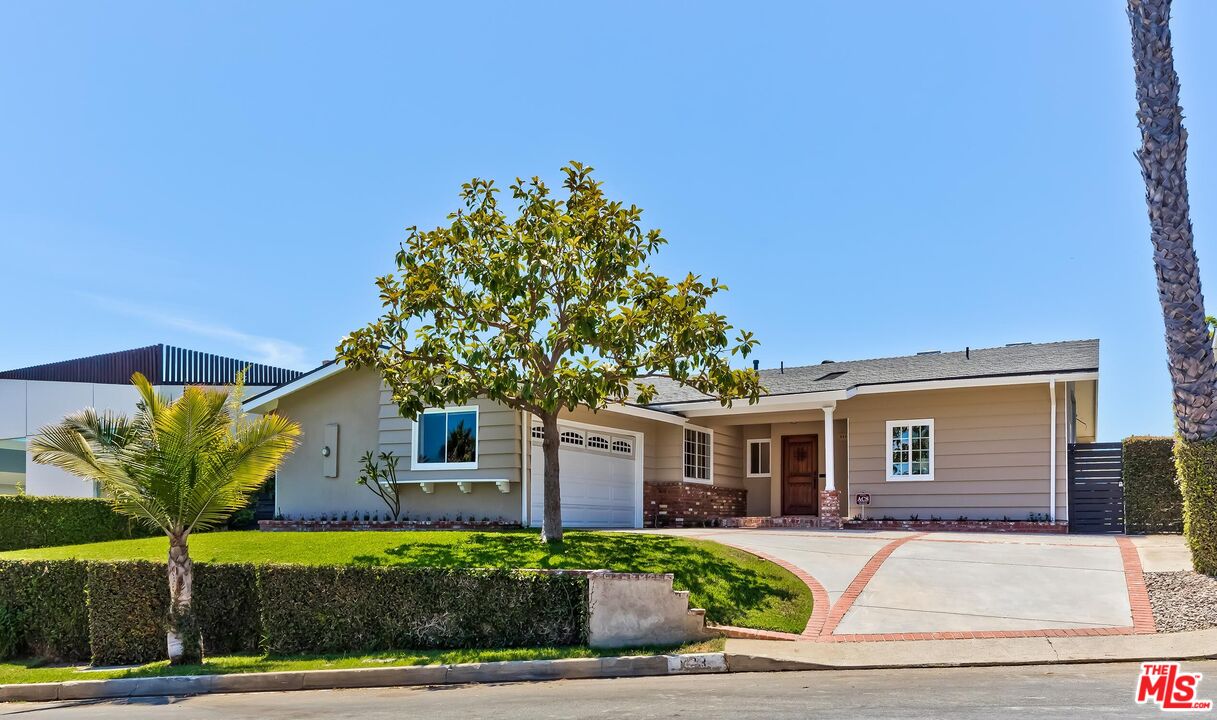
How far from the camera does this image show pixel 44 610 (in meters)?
13.2

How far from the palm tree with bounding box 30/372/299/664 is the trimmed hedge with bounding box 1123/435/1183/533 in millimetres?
14731

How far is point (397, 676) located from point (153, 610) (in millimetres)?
3951

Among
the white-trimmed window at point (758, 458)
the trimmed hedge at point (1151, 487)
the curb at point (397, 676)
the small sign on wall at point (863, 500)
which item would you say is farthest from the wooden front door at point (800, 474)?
the curb at point (397, 676)

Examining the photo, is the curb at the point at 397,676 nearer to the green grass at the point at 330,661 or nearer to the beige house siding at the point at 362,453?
the green grass at the point at 330,661

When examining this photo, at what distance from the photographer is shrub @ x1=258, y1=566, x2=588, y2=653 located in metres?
11.1

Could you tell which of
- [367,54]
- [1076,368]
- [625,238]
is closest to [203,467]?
[625,238]

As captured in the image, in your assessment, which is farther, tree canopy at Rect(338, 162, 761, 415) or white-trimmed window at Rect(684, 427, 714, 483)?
white-trimmed window at Rect(684, 427, 714, 483)

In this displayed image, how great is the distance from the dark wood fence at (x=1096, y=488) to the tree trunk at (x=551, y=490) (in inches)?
421

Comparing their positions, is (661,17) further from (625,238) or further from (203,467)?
(203,467)

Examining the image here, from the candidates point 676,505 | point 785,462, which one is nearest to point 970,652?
point 676,505

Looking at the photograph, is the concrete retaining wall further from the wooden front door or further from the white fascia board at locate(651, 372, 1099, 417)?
the wooden front door

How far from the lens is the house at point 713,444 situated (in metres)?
19.1

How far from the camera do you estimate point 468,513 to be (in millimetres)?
19406

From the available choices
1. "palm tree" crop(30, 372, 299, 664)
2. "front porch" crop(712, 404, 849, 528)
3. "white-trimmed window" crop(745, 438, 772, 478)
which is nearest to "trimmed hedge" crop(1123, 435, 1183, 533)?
"front porch" crop(712, 404, 849, 528)
